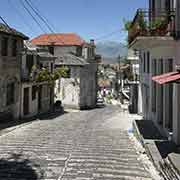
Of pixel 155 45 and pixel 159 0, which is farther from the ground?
pixel 159 0

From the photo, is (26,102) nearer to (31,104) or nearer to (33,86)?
(31,104)

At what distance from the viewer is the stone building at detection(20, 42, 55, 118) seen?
94.5 ft

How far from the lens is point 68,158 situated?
39.8 feet

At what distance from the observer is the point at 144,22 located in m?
13.5

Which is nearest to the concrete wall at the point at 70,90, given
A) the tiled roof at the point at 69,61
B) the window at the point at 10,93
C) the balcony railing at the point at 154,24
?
the tiled roof at the point at 69,61

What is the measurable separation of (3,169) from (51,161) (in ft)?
5.20

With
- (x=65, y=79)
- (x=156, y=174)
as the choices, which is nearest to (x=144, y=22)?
(x=156, y=174)

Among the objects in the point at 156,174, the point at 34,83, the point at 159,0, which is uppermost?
the point at 159,0

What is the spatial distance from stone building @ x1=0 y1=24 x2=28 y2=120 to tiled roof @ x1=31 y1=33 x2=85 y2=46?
23.0 meters

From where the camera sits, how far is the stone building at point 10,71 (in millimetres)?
24359

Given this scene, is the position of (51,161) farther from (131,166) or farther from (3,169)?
(131,166)

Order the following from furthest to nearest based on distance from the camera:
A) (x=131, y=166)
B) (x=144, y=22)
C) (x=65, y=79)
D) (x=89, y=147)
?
(x=65, y=79) < (x=89, y=147) < (x=144, y=22) < (x=131, y=166)

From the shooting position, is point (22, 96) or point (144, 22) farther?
point (22, 96)

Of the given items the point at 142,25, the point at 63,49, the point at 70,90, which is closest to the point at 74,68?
the point at 70,90
